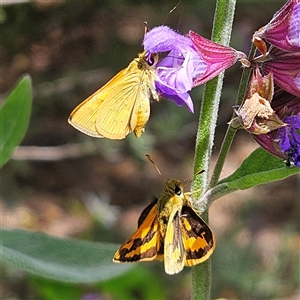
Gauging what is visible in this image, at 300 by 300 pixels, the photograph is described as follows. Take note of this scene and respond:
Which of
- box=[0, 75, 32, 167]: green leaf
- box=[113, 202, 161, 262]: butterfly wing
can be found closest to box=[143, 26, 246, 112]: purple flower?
box=[113, 202, 161, 262]: butterfly wing

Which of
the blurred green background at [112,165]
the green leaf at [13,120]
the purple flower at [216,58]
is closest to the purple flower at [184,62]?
the purple flower at [216,58]

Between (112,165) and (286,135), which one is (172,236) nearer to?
(286,135)

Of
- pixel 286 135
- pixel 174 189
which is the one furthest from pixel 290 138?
pixel 174 189

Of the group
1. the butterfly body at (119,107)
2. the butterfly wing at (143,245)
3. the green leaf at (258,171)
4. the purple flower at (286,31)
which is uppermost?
the purple flower at (286,31)

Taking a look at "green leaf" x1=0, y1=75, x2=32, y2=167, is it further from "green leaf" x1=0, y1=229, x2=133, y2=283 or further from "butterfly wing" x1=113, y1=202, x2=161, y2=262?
"butterfly wing" x1=113, y1=202, x2=161, y2=262

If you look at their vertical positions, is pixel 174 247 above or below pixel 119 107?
below

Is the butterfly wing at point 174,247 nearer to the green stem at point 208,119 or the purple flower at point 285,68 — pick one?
the green stem at point 208,119

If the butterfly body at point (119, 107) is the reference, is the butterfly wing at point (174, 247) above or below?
below

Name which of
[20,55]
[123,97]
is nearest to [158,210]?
[123,97]
